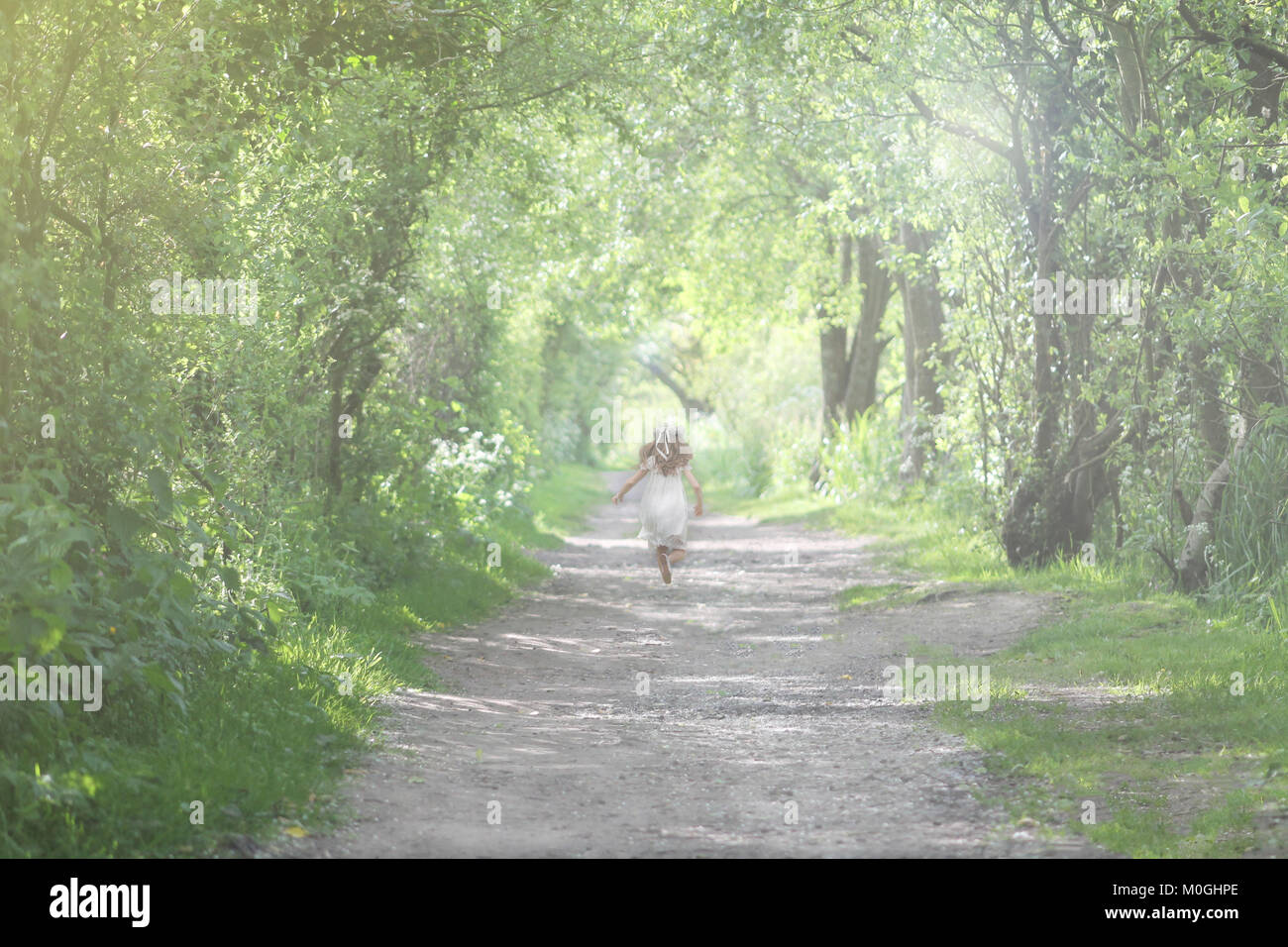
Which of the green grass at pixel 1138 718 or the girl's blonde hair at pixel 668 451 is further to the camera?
the girl's blonde hair at pixel 668 451

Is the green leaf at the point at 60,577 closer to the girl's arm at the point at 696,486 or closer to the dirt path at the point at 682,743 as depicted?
the dirt path at the point at 682,743

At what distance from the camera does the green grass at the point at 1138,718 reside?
604 centimetres

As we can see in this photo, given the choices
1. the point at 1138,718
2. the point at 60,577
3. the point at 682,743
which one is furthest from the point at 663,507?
the point at 60,577

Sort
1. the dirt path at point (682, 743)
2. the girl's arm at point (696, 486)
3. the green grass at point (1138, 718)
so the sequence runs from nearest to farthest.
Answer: the dirt path at point (682, 743) → the green grass at point (1138, 718) → the girl's arm at point (696, 486)

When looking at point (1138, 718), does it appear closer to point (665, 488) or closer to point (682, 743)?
point (682, 743)

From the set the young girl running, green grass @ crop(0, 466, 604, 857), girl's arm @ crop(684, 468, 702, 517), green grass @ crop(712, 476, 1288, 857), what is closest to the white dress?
the young girl running

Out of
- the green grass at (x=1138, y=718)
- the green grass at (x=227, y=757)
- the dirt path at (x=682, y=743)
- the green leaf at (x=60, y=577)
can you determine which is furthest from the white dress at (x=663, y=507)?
the green leaf at (x=60, y=577)

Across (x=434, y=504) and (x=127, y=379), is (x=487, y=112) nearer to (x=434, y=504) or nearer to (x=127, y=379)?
(x=434, y=504)

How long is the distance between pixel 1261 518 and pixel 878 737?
443cm

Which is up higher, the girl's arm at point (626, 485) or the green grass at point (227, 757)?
the girl's arm at point (626, 485)

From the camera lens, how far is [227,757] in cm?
627

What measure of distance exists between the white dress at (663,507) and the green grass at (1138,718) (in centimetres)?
244

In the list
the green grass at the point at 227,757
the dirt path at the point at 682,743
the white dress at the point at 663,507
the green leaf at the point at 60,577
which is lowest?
the dirt path at the point at 682,743

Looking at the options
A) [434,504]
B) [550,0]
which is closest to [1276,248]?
[550,0]
